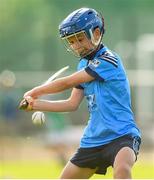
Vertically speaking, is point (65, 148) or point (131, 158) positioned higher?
point (131, 158)

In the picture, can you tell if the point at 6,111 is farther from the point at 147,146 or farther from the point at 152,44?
the point at 152,44

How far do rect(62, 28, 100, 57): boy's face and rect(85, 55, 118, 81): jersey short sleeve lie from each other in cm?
10

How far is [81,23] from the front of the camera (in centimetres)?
772

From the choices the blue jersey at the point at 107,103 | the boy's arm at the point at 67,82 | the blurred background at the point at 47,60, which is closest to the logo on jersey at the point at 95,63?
the blue jersey at the point at 107,103

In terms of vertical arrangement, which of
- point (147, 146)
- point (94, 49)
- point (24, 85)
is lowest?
point (147, 146)

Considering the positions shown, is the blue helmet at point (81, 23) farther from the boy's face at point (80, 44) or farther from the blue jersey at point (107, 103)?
the blue jersey at point (107, 103)

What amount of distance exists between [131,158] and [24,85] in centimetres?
1329

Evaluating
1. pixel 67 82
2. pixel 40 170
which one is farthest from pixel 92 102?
pixel 40 170

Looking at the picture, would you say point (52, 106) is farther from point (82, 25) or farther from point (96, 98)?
point (82, 25)

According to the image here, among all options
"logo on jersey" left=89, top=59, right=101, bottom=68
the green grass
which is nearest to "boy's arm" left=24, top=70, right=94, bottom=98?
"logo on jersey" left=89, top=59, right=101, bottom=68

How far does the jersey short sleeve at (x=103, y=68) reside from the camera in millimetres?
7637

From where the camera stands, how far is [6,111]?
1970cm

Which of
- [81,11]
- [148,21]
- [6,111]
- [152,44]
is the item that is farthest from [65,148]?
[81,11]

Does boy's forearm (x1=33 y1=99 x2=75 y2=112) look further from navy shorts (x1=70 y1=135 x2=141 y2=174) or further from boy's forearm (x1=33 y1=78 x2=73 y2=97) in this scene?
navy shorts (x1=70 y1=135 x2=141 y2=174)
